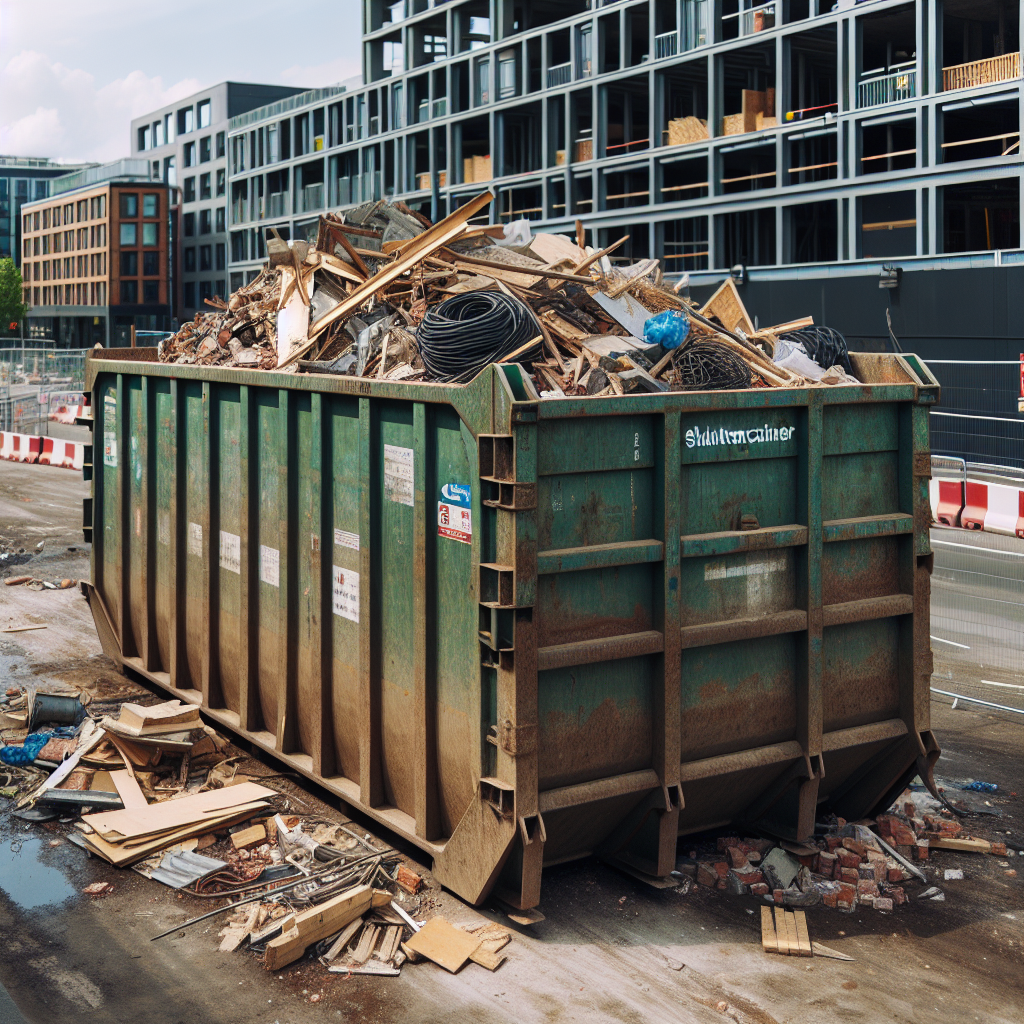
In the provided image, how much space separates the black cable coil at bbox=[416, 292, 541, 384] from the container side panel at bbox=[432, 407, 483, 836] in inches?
23.1

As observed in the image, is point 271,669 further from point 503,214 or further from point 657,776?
point 503,214

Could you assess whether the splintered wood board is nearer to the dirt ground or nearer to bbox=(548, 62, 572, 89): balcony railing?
the dirt ground

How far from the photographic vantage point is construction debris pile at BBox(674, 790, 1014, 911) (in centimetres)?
632

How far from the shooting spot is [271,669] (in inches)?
318

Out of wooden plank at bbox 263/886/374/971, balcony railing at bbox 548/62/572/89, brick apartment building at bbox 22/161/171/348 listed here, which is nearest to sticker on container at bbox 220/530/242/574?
wooden plank at bbox 263/886/374/971

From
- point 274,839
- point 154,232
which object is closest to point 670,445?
point 274,839

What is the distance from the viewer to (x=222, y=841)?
23.2ft

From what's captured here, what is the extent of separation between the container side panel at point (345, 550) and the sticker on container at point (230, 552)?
1402 millimetres

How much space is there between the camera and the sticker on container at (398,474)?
6.43m

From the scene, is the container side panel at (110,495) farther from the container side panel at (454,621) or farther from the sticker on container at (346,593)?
the container side panel at (454,621)

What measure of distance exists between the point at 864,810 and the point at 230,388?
5084mm

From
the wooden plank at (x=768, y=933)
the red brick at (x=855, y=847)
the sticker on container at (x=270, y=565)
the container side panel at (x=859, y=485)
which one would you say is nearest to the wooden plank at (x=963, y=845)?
the red brick at (x=855, y=847)

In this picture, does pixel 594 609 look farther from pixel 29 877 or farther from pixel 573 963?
pixel 29 877

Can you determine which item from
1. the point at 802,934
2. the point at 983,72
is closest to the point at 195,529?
the point at 802,934
